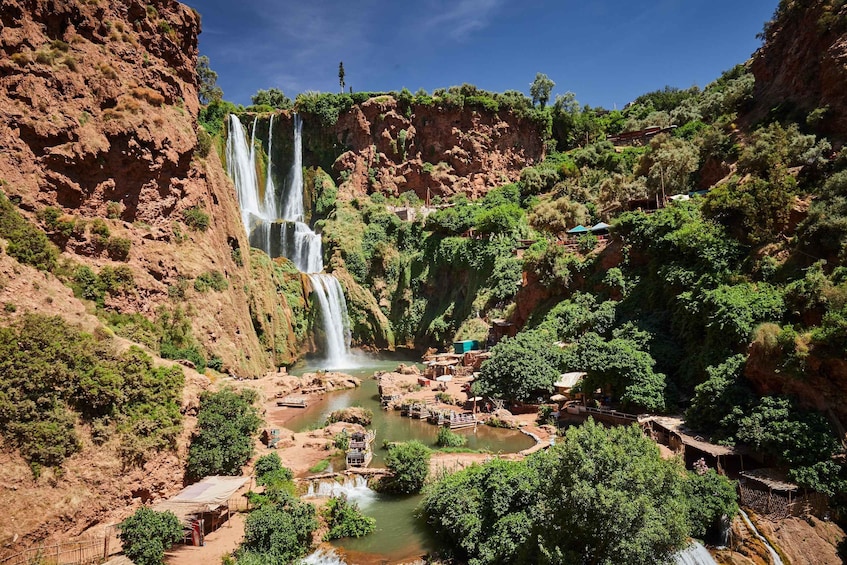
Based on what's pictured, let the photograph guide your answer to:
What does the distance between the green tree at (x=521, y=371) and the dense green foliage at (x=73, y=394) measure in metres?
18.0

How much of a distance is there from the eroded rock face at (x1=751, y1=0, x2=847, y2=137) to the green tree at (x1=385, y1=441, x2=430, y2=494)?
29.3 meters

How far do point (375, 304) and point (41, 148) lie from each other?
3553cm

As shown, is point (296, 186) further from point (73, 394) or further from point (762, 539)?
point (762, 539)

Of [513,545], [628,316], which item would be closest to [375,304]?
[628,316]

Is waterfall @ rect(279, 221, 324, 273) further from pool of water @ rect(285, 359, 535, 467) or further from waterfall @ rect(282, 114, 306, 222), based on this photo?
pool of water @ rect(285, 359, 535, 467)

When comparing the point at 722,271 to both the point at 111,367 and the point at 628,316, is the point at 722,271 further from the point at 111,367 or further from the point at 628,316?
the point at 111,367

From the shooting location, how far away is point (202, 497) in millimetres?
15664

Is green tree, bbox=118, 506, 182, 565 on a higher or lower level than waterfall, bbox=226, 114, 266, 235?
lower

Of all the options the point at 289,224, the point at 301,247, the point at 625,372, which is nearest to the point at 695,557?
the point at 625,372

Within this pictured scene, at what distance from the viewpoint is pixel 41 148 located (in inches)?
874

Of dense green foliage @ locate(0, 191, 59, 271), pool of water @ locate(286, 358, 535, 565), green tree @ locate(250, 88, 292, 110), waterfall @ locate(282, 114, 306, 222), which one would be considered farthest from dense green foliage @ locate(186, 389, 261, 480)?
green tree @ locate(250, 88, 292, 110)

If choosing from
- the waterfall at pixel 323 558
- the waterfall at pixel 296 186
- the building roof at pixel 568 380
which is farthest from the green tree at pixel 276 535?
the waterfall at pixel 296 186

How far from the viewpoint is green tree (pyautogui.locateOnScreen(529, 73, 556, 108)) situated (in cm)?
7319

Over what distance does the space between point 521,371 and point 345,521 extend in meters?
15.6
